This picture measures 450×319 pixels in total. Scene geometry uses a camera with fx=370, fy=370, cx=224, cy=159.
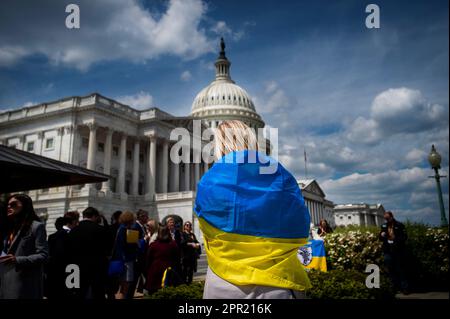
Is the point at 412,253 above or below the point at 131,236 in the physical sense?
below

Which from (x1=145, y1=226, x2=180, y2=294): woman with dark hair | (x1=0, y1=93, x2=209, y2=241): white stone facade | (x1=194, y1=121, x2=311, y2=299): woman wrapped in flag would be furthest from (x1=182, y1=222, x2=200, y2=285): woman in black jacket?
(x1=0, y1=93, x2=209, y2=241): white stone facade

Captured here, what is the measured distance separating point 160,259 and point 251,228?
633cm

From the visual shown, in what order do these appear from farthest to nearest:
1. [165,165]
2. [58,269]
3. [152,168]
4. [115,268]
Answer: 1. [165,165]
2. [152,168]
3. [115,268]
4. [58,269]

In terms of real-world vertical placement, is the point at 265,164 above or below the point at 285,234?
above

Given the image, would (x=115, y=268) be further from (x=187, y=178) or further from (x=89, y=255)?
(x=187, y=178)

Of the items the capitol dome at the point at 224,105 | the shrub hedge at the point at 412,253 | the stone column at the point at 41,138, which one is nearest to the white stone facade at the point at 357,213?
the capitol dome at the point at 224,105

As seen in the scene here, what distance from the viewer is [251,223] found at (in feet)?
8.90

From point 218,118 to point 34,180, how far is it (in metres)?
81.8

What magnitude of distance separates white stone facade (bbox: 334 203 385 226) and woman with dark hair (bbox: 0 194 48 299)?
123039 mm

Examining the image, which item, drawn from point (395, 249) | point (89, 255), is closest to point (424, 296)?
point (395, 249)

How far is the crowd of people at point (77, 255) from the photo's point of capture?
5105 millimetres

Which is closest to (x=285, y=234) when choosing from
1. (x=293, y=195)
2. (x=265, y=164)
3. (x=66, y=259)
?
(x=293, y=195)

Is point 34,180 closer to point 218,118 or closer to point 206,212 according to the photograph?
point 206,212
